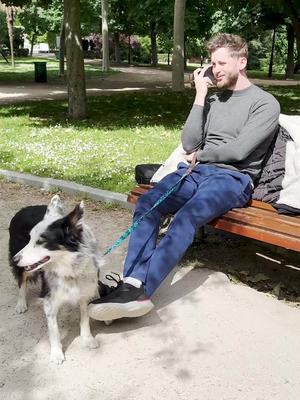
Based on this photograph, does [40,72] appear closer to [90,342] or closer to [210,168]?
[210,168]

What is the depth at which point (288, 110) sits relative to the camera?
14141mm

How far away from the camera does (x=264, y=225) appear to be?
13.4 feet

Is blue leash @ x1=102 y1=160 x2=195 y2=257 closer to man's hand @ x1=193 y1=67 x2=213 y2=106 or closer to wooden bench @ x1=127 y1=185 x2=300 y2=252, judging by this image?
wooden bench @ x1=127 y1=185 x2=300 y2=252

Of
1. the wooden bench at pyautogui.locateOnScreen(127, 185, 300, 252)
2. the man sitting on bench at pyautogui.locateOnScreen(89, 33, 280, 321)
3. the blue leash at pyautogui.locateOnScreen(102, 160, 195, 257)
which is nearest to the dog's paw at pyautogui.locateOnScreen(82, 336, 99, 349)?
the man sitting on bench at pyautogui.locateOnScreen(89, 33, 280, 321)

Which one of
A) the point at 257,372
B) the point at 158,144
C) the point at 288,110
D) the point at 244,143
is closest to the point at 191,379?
the point at 257,372

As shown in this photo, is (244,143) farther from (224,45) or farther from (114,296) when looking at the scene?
(114,296)

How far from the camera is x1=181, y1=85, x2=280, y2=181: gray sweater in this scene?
4.30 meters

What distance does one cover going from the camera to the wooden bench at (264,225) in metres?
3.91

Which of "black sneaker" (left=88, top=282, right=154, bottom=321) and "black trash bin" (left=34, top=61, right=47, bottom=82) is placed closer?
"black sneaker" (left=88, top=282, right=154, bottom=321)

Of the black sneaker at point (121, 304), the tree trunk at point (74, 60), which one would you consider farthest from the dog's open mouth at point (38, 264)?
the tree trunk at point (74, 60)

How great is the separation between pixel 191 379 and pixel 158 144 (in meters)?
6.41

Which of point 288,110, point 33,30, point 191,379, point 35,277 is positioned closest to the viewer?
point 191,379

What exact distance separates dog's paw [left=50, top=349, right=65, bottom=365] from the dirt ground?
0.05 meters

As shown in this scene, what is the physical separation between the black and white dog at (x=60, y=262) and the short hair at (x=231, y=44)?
6.03 feet
